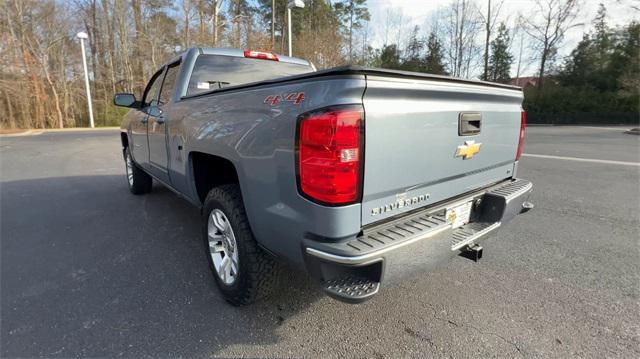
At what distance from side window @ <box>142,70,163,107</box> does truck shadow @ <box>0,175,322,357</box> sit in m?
1.46

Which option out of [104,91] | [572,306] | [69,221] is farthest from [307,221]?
[104,91]

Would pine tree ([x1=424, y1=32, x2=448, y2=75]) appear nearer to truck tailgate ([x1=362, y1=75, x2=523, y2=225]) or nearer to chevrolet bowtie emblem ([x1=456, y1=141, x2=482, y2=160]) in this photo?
truck tailgate ([x1=362, y1=75, x2=523, y2=225])

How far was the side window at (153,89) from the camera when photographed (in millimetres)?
4034

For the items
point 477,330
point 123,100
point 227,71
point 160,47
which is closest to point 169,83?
point 227,71

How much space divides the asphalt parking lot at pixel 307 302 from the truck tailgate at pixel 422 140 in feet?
2.76

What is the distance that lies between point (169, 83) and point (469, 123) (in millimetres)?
3093

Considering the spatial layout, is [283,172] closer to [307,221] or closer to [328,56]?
[307,221]

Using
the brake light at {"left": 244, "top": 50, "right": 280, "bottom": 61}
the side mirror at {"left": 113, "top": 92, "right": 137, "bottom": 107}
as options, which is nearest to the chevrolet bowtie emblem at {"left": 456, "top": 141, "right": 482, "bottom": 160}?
the brake light at {"left": 244, "top": 50, "right": 280, "bottom": 61}

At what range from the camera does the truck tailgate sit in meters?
1.63

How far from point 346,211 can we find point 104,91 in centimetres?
3034

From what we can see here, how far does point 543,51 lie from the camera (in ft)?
111

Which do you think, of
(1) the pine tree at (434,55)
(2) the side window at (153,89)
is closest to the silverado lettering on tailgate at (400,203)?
(2) the side window at (153,89)

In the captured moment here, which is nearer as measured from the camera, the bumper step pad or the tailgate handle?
the bumper step pad

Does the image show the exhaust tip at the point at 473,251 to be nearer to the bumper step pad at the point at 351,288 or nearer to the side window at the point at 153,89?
the bumper step pad at the point at 351,288
